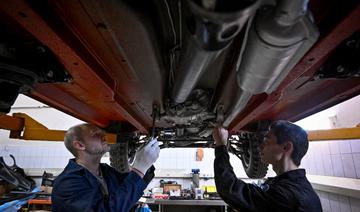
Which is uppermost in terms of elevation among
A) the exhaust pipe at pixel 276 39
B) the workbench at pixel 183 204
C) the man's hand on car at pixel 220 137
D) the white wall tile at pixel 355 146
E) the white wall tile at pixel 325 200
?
the exhaust pipe at pixel 276 39

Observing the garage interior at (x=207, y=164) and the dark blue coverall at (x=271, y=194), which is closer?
the dark blue coverall at (x=271, y=194)

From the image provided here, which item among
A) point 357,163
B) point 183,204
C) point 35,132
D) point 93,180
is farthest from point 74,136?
point 357,163

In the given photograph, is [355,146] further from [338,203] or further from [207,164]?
[207,164]

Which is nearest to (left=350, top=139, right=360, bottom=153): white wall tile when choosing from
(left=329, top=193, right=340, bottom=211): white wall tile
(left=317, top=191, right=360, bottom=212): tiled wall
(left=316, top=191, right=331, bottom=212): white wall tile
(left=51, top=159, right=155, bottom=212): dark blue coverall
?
(left=317, top=191, right=360, bottom=212): tiled wall

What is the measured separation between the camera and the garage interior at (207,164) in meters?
2.48

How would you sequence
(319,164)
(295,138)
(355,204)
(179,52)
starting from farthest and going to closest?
(319,164) < (355,204) < (295,138) < (179,52)

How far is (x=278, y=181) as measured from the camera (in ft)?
3.76

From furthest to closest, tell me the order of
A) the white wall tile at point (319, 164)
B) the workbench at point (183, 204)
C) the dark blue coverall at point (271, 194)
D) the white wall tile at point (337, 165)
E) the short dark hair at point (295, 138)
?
the workbench at point (183, 204) → the white wall tile at point (319, 164) → the white wall tile at point (337, 165) → the short dark hair at point (295, 138) → the dark blue coverall at point (271, 194)

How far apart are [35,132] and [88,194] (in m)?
0.62

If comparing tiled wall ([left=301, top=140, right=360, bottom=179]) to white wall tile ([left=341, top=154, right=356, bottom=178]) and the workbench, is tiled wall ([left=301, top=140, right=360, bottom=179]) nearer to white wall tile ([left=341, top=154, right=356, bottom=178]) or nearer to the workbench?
white wall tile ([left=341, top=154, right=356, bottom=178])

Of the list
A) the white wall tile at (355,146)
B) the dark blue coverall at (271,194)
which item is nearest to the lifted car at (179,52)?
the dark blue coverall at (271,194)

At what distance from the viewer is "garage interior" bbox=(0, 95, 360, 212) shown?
8.13ft

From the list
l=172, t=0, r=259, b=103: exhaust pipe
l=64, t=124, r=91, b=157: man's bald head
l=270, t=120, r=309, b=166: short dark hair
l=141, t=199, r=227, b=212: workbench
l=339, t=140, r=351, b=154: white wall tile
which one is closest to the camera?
l=172, t=0, r=259, b=103: exhaust pipe

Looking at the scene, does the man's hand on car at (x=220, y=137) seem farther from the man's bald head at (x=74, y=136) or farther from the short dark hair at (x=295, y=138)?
the man's bald head at (x=74, y=136)
